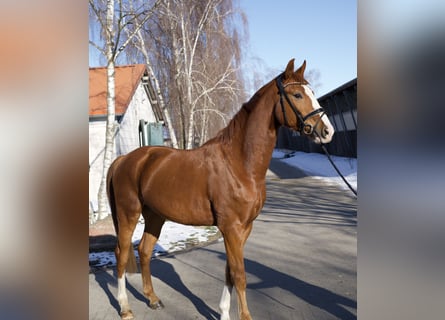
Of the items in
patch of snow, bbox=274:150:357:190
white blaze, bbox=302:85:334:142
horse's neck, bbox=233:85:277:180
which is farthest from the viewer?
patch of snow, bbox=274:150:357:190

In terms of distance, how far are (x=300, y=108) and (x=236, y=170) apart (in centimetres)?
68

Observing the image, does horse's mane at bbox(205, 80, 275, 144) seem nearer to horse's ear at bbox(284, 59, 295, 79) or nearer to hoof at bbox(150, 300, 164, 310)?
horse's ear at bbox(284, 59, 295, 79)

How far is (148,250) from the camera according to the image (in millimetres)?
3471

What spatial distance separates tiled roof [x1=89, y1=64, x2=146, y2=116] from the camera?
9.87 metres

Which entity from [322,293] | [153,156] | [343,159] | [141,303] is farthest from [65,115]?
[343,159]

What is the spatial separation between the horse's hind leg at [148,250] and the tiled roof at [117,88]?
660 cm

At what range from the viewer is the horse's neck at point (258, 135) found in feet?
8.64

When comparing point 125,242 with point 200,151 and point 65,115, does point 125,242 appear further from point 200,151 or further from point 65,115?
point 65,115

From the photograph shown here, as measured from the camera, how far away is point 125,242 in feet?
10.8

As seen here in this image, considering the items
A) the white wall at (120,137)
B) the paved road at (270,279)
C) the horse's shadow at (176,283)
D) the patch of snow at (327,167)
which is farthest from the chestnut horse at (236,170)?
the patch of snow at (327,167)

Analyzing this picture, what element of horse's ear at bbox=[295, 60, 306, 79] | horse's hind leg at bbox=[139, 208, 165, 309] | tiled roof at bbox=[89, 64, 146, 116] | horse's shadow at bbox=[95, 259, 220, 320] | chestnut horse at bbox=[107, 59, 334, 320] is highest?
tiled roof at bbox=[89, 64, 146, 116]

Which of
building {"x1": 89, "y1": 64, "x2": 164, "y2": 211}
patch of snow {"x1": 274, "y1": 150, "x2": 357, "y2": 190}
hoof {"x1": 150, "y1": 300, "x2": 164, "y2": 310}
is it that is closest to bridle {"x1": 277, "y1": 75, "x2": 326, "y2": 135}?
hoof {"x1": 150, "y1": 300, "x2": 164, "y2": 310}

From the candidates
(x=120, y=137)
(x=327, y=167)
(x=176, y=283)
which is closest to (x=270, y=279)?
(x=176, y=283)

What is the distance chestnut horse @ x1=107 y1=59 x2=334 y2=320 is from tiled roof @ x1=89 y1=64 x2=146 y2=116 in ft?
23.3
